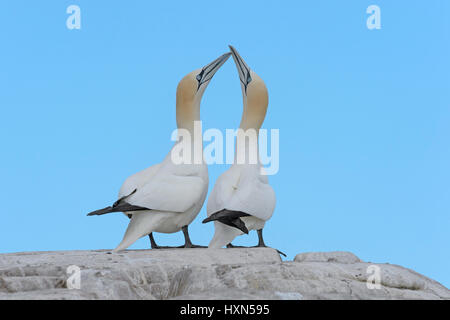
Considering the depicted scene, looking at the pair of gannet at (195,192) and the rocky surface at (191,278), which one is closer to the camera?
the rocky surface at (191,278)

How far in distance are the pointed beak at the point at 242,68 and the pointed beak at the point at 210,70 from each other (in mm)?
171

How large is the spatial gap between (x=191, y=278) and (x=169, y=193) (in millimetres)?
2391

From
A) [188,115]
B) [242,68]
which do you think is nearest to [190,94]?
[188,115]

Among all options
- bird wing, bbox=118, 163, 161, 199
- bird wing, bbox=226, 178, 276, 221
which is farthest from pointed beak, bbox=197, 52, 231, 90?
bird wing, bbox=226, 178, 276, 221

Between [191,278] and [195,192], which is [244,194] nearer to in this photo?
[195,192]

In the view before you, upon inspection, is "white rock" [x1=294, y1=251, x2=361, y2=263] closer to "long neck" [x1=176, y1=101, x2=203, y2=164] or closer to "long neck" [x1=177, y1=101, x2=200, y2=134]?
"long neck" [x1=176, y1=101, x2=203, y2=164]

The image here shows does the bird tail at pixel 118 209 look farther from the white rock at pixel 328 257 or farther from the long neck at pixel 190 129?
the white rock at pixel 328 257

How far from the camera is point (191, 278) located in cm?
838

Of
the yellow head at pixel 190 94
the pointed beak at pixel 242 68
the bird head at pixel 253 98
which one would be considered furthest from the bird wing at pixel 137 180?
the pointed beak at pixel 242 68

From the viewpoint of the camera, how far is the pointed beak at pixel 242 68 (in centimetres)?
1162
